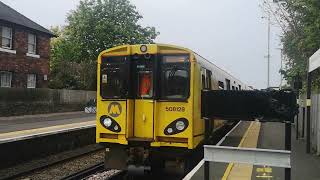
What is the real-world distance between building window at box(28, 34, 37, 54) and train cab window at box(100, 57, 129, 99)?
1000 inches

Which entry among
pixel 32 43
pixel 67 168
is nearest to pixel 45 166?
pixel 67 168

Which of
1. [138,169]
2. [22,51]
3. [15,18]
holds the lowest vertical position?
[138,169]

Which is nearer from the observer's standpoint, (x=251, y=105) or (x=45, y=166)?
(x=251, y=105)

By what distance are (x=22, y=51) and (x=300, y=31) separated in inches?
733

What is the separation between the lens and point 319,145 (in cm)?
1315

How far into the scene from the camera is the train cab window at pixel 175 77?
10.4m

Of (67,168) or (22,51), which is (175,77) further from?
(22,51)

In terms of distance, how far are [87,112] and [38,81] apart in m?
4.92

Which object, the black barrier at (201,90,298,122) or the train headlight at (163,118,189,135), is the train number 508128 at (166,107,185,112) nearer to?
the train headlight at (163,118,189,135)

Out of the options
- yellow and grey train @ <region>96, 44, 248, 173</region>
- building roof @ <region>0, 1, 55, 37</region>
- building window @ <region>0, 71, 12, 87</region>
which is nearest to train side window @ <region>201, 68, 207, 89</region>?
yellow and grey train @ <region>96, 44, 248, 173</region>

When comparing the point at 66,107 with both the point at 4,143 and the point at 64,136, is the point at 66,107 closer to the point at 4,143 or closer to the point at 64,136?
the point at 64,136

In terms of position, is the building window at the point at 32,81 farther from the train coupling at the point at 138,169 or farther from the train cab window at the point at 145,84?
the train coupling at the point at 138,169

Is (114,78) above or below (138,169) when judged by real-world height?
above

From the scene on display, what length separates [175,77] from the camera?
10469mm
